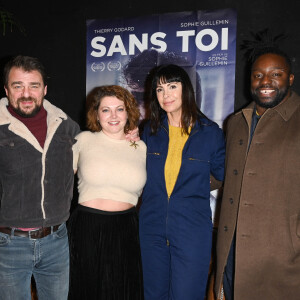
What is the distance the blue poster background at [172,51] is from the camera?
10.8 feet

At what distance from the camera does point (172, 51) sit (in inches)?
136

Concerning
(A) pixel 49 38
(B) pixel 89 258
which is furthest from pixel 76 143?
(A) pixel 49 38

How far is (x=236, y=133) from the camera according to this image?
2135 millimetres

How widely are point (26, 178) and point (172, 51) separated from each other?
7.07 feet

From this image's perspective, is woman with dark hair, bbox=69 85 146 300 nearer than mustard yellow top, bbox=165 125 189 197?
Yes

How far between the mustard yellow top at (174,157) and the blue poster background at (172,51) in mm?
1192

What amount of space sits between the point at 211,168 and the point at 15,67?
4.54 ft

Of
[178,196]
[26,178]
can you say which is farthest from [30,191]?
[178,196]

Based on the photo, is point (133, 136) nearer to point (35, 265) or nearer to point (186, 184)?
point (186, 184)

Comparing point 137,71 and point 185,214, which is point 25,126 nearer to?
point 185,214

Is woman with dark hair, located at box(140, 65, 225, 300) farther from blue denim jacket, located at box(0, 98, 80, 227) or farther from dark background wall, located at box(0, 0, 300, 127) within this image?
dark background wall, located at box(0, 0, 300, 127)

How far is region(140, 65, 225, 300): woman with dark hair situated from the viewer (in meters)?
2.15

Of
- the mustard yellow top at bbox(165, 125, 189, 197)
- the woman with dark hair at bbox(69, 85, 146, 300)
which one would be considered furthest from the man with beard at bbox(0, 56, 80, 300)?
the mustard yellow top at bbox(165, 125, 189, 197)

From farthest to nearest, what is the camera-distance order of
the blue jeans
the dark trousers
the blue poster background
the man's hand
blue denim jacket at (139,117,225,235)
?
the blue poster background → the man's hand → blue denim jacket at (139,117,225,235) → the dark trousers → the blue jeans
